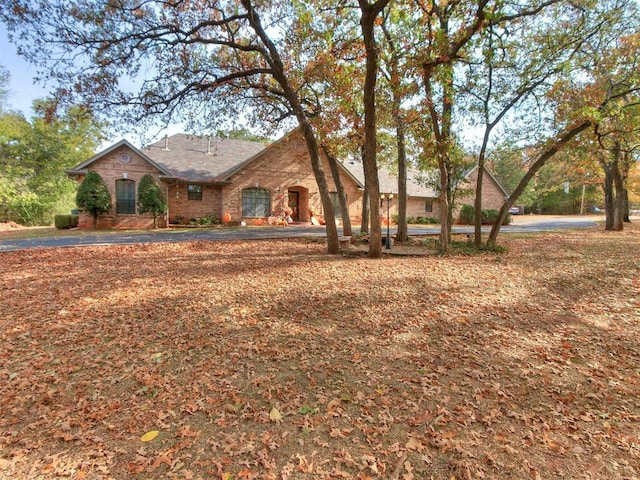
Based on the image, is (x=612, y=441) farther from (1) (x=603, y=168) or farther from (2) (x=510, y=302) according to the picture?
(1) (x=603, y=168)

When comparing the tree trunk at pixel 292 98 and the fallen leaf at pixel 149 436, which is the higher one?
the tree trunk at pixel 292 98

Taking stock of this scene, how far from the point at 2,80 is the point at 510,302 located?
3723 centimetres

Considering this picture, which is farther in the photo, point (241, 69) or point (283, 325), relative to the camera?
point (241, 69)

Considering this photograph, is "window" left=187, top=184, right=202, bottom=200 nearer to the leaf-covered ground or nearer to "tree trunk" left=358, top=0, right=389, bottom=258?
the leaf-covered ground

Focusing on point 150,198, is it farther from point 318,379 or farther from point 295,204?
point 318,379

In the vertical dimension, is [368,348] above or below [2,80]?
below

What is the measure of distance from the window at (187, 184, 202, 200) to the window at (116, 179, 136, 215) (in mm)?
2920

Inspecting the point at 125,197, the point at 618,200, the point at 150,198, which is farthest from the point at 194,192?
the point at 618,200

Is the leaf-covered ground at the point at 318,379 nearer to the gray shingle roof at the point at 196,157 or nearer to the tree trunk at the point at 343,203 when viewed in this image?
the tree trunk at the point at 343,203

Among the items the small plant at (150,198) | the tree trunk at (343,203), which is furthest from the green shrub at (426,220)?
the small plant at (150,198)

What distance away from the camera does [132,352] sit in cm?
378

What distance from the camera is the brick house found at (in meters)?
17.8

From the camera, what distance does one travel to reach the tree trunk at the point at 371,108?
677 centimetres

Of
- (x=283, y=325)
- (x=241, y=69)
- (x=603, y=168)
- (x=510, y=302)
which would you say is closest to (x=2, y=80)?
(x=241, y=69)
